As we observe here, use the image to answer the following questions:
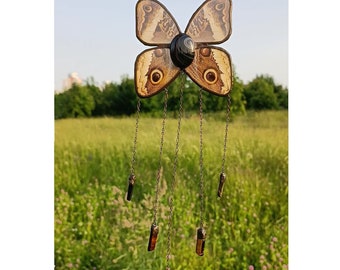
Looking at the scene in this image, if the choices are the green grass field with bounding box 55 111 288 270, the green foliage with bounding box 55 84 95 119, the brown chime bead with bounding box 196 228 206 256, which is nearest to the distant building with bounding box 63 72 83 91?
the green foliage with bounding box 55 84 95 119

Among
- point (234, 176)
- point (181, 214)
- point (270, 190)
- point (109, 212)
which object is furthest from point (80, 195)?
point (270, 190)

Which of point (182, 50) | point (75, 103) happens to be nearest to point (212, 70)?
point (182, 50)

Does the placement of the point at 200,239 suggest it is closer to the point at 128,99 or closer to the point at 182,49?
the point at 182,49

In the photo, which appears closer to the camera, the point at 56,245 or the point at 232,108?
the point at 56,245

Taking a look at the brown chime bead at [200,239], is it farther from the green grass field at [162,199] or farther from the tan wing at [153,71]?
the green grass field at [162,199]

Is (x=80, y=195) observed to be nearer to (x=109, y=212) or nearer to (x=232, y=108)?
(x=109, y=212)

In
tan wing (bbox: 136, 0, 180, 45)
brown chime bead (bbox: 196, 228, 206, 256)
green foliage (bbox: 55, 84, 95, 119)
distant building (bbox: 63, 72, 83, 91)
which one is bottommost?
brown chime bead (bbox: 196, 228, 206, 256)

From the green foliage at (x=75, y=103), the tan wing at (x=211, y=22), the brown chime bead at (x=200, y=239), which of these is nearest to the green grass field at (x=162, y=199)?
the green foliage at (x=75, y=103)

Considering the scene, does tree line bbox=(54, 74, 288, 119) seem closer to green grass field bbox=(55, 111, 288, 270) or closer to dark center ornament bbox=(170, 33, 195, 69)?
green grass field bbox=(55, 111, 288, 270)
